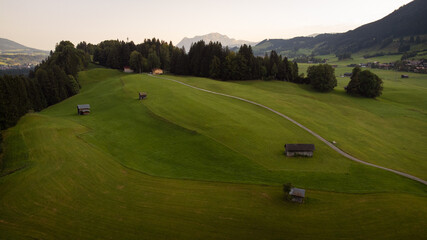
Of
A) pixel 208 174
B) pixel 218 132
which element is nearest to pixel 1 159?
pixel 208 174

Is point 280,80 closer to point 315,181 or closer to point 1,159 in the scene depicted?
point 315,181

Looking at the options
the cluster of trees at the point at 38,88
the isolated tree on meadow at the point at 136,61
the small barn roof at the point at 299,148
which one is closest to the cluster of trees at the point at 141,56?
the isolated tree on meadow at the point at 136,61

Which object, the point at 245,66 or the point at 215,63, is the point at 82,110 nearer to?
the point at 215,63

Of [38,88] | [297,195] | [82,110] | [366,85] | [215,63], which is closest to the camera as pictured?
[297,195]

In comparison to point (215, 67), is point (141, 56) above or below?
above

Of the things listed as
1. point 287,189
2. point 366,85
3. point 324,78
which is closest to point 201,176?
point 287,189

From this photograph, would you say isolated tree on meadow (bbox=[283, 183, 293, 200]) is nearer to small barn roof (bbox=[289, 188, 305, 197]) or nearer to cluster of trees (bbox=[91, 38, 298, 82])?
small barn roof (bbox=[289, 188, 305, 197])

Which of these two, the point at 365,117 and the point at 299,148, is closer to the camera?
the point at 299,148
